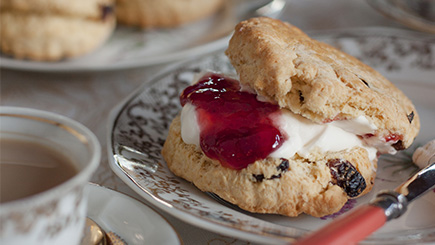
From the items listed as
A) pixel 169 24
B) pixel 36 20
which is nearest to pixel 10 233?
pixel 36 20

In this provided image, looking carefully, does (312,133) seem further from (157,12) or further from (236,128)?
(157,12)

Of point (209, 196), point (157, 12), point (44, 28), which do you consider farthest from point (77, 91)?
point (209, 196)

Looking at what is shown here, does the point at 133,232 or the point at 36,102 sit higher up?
the point at 133,232

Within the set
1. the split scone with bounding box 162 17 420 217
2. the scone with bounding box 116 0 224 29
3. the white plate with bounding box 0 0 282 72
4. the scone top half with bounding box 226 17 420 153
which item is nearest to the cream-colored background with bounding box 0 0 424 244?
the white plate with bounding box 0 0 282 72

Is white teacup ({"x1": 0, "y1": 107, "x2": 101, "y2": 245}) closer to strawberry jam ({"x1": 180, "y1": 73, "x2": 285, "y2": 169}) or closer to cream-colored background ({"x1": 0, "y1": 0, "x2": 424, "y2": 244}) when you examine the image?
strawberry jam ({"x1": 180, "y1": 73, "x2": 285, "y2": 169})

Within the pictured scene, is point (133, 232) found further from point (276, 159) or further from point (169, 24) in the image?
point (169, 24)
